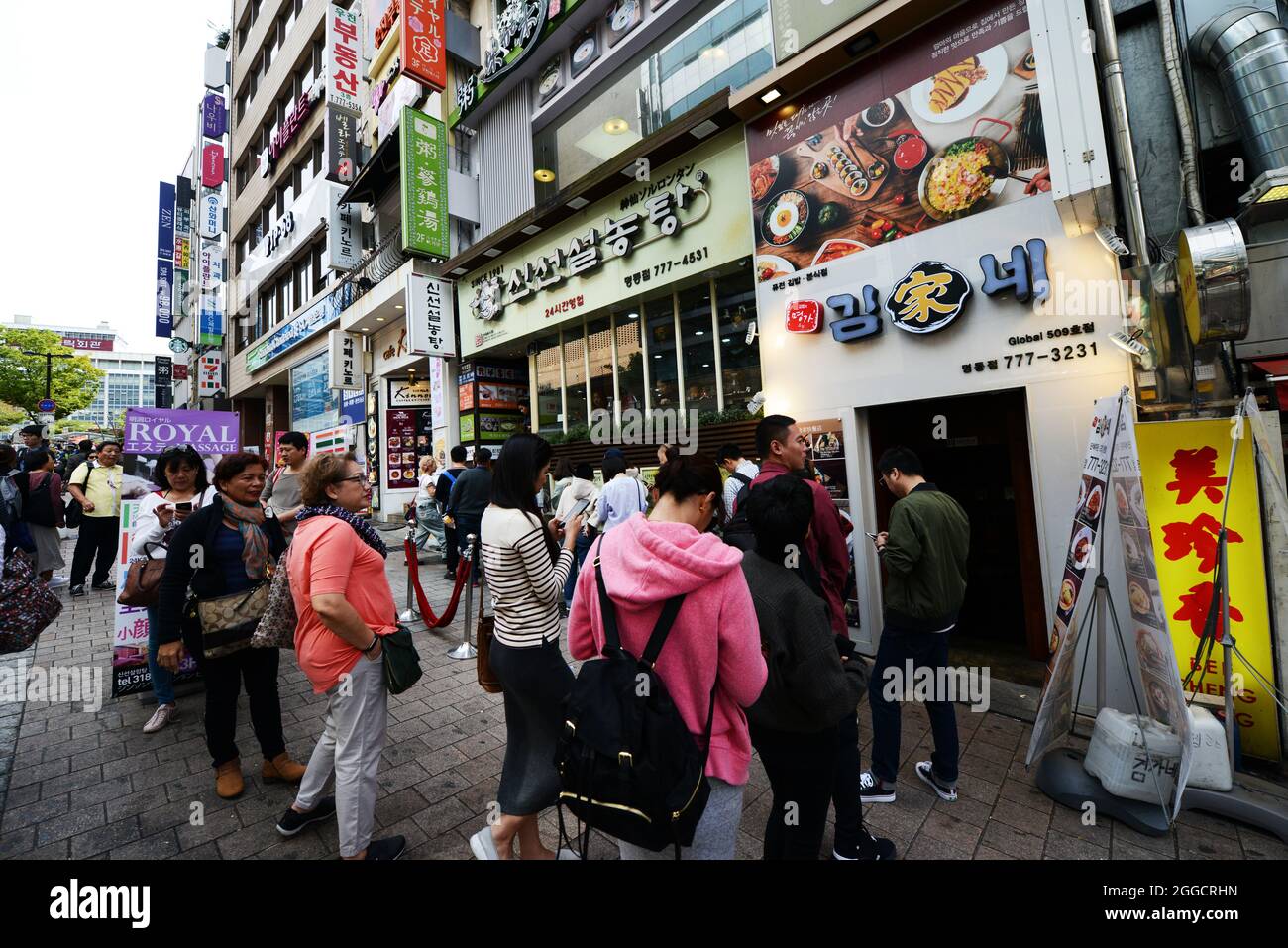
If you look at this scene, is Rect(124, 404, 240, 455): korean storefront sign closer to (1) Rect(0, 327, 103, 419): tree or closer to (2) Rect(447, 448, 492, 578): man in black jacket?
(2) Rect(447, 448, 492, 578): man in black jacket

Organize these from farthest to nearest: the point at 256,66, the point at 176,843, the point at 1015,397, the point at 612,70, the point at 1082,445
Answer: the point at 256,66 → the point at 612,70 → the point at 1015,397 → the point at 1082,445 → the point at 176,843

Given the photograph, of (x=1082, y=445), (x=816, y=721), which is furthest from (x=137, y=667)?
(x=1082, y=445)

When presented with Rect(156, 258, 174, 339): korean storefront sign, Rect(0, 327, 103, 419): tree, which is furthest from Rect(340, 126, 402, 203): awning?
Rect(0, 327, 103, 419): tree

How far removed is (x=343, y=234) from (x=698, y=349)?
14.0 metres

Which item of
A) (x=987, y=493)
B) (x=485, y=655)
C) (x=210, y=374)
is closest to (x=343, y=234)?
(x=210, y=374)

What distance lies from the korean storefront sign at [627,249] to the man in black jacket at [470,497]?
418 centimetres

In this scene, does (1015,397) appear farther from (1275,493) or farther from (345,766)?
(345,766)

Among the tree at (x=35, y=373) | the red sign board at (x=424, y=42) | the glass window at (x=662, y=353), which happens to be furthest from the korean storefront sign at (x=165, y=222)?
the glass window at (x=662, y=353)

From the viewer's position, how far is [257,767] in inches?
136

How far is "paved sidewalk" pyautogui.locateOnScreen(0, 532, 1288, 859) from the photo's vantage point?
2686mm

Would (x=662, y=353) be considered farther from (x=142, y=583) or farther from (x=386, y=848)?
(x=386, y=848)

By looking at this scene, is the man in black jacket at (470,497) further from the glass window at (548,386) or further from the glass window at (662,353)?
the glass window at (548,386)

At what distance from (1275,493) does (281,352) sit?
84.4 feet

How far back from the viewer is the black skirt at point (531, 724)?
7.60 ft
